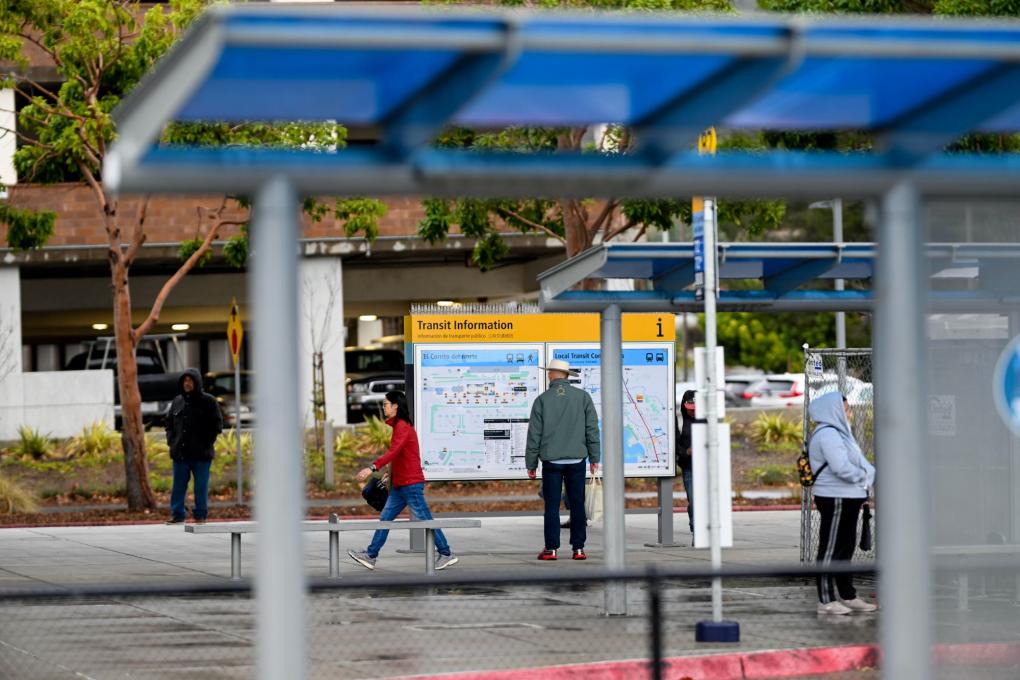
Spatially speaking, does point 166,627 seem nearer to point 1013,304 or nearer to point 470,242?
point 1013,304

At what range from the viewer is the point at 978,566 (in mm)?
7051

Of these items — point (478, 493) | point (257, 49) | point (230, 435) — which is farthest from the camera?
point (230, 435)

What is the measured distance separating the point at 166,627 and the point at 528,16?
5.30 m

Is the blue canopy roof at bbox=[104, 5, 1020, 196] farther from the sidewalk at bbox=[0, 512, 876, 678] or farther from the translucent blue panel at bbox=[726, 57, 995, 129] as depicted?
the sidewalk at bbox=[0, 512, 876, 678]

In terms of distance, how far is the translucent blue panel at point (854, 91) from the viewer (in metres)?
5.67

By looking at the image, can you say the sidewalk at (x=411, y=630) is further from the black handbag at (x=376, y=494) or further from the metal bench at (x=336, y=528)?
the black handbag at (x=376, y=494)

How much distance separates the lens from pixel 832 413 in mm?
12281

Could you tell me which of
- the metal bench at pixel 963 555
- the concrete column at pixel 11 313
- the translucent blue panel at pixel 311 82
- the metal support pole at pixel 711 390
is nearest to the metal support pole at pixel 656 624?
the metal bench at pixel 963 555

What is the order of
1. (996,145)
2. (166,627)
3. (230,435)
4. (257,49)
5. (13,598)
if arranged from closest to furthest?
(257,49) < (13,598) < (166,627) < (996,145) < (230,435)

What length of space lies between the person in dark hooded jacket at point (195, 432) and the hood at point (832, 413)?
1050cm

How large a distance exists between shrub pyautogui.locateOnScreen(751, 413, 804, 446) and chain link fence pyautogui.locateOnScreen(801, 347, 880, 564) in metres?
16.9

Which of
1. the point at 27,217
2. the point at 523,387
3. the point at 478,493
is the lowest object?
the point at 478,493

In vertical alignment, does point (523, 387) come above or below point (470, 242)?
below

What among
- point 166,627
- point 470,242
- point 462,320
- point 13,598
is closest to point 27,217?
point 462,320
